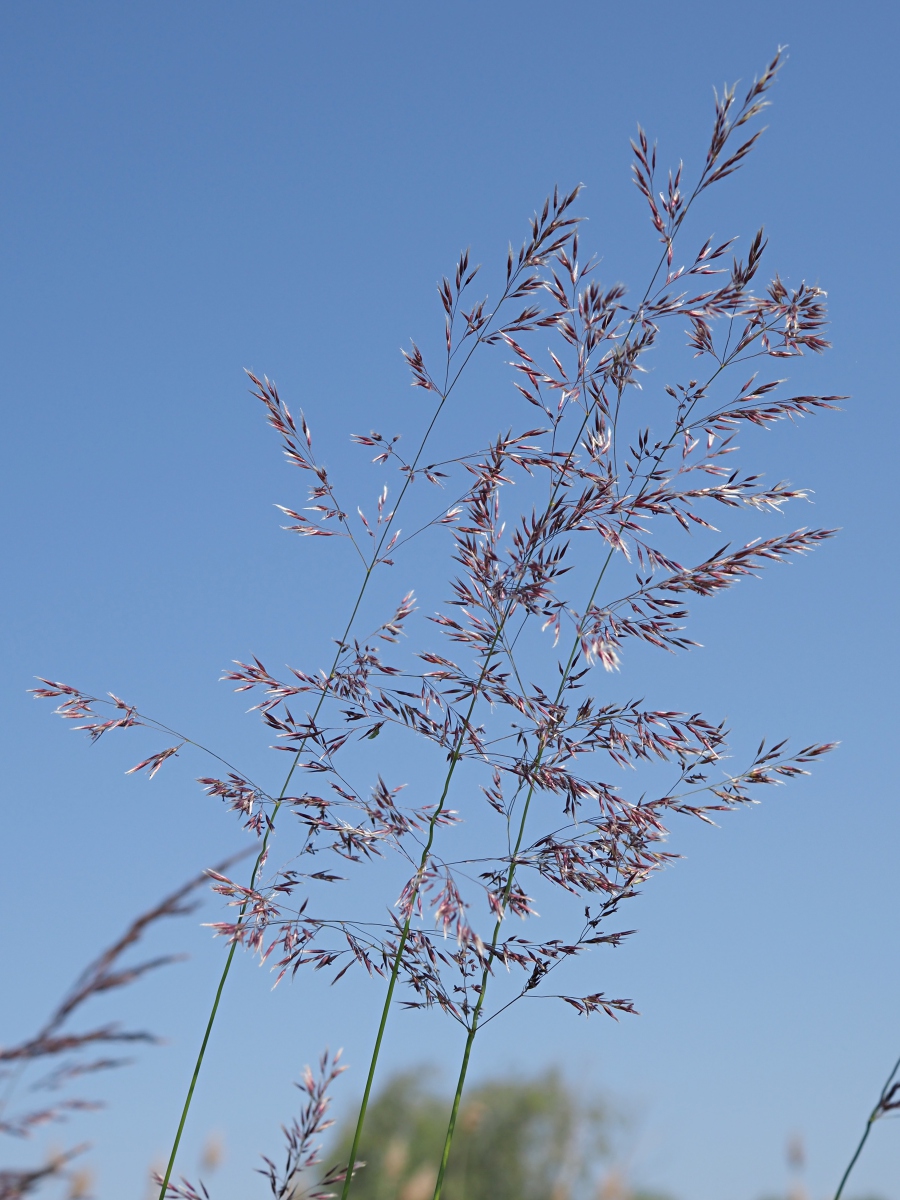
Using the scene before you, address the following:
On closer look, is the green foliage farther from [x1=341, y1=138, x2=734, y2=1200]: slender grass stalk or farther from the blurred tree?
[x1=341, y1=138, x2=734, y2=1200]: slender grass stalk

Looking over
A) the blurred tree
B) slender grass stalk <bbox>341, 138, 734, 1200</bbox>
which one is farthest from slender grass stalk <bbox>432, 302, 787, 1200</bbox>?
the blurred tree

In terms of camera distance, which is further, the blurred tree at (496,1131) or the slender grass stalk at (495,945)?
the blurred tree at (496,1131)

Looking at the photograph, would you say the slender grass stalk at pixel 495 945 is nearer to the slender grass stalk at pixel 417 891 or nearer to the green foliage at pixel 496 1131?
the slender grass stalk at pixel 417 891

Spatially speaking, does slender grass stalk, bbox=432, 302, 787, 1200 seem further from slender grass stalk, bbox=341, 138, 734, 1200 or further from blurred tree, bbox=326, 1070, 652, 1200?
blurred tree, bbox=326, 1070, 652, 1200

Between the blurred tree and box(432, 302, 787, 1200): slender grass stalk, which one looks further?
the blurred tree

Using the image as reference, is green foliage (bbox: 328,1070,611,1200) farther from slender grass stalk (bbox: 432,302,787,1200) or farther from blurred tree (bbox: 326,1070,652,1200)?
slender grass stalk (bbox: 432,302,787,1200)

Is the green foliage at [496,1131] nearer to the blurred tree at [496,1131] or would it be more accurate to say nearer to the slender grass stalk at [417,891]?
the blurred tree at [496,1131]

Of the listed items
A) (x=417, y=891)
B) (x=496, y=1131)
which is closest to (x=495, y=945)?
(x=417, y=891)

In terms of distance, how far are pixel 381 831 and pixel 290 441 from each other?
1659 mm

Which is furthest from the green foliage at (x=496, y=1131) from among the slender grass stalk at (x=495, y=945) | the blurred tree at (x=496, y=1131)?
the slender grass stalk at (x=495, y=945)

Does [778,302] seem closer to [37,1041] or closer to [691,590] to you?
[691,590]

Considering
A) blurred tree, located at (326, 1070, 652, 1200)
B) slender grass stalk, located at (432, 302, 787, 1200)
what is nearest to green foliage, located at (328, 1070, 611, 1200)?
blurred tree, located at (326, 1070, 652, 1200)

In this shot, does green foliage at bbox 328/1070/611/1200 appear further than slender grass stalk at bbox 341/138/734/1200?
Yes

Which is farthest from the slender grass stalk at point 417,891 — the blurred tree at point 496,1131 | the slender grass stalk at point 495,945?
the blurred tree at point 496,1131
